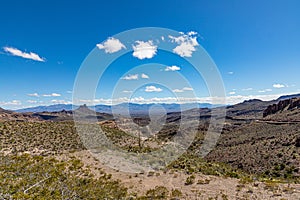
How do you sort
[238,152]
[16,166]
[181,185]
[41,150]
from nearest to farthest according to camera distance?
[16,166] < [181,185] < [41,150] < [238,152]

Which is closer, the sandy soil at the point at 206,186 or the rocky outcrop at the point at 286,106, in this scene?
the sandy soil at the point at 206,186

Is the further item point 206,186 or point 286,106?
point 286,106

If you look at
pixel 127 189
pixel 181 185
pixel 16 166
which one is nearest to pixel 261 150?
pixel 181 185

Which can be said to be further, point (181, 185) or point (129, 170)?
point (129, 170)

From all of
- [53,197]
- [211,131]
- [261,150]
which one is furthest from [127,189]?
[211,131]

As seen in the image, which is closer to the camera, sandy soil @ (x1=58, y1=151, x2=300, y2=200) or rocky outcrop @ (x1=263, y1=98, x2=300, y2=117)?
sandy soil @ (x1=58, y1=151, x2=300, y2=200)

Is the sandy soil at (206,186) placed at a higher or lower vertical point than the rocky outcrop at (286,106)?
lower

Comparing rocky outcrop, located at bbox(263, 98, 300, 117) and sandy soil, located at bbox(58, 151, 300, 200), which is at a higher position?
rocky outcrop, located at bbox(263, 98, 300, 117)

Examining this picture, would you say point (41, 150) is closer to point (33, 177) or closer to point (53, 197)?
point (33, 177)

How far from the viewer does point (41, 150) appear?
24062 mm

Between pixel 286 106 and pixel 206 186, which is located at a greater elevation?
pixel 286 106

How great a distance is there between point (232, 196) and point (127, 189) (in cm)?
556

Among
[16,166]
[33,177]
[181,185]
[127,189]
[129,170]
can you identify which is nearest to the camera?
[33,177]

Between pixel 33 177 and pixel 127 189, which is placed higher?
pixel 33 177
